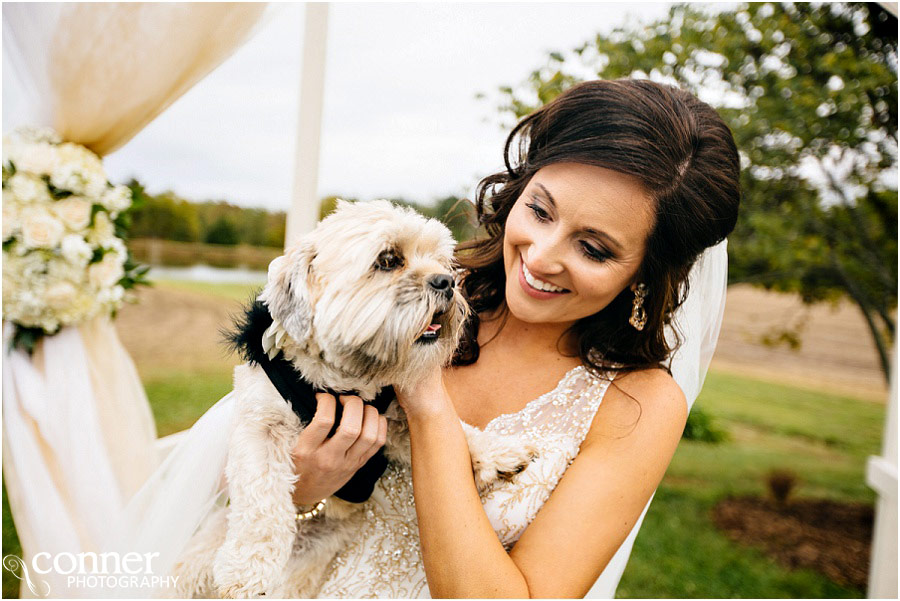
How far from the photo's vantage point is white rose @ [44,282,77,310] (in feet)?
8.16

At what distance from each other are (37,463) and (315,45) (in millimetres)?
2310

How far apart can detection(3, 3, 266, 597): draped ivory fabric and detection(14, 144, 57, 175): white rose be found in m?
0.16

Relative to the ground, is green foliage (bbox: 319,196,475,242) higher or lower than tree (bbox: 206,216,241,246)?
higher

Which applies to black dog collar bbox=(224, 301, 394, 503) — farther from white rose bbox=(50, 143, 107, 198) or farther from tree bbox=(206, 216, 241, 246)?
tree bbox=(206, 216, 241, 246)

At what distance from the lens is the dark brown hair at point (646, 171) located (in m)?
1.72

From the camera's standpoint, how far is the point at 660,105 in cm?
176

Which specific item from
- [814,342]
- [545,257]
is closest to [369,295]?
[545,257]

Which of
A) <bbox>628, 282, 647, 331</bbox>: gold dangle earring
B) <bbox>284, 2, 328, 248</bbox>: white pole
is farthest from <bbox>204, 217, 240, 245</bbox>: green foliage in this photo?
<bbox>628, 282, 647, 331</bbox>: gold dangle earring

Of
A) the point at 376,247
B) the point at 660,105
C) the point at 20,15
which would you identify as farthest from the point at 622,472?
the point at 20,15

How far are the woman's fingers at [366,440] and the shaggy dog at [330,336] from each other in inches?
3.1

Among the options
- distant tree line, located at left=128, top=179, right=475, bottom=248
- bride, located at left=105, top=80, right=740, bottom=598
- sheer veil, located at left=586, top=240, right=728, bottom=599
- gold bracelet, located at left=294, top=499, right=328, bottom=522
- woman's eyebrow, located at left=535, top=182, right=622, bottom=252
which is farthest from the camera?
distant tree line, located at left=128, top=179, right=475, bottom=248

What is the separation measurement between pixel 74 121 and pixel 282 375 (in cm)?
182

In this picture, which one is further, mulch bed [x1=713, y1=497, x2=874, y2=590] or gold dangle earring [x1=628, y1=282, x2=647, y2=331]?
mulch bed [x1=713, y1=497, x2=874, y2=590]

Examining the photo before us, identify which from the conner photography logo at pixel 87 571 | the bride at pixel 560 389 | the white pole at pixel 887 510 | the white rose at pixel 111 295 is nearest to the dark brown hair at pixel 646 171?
the bride at pixel 560 389
